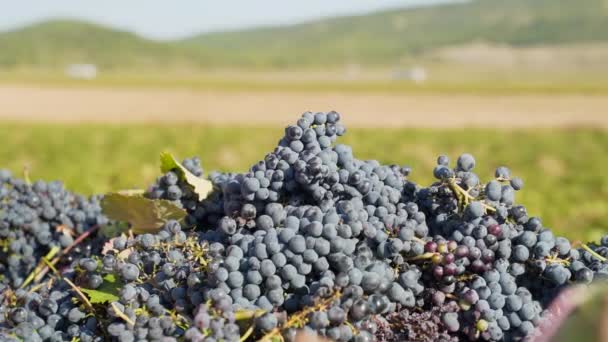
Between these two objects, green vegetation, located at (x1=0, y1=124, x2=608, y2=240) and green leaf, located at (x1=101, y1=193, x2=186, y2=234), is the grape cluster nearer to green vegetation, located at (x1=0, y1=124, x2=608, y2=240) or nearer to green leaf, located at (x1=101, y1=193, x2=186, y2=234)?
green leaf, located at (x1=101, y1=193, x2=186, y2=234)

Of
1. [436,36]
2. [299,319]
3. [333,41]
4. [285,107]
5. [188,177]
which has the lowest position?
[285,107]

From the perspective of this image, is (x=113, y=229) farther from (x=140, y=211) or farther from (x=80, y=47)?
(x=80, y=47)

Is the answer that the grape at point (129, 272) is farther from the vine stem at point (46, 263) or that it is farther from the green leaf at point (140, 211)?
the vine stem at point (46, 263)

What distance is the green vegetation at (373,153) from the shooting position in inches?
363

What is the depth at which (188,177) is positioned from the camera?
59.5 inches

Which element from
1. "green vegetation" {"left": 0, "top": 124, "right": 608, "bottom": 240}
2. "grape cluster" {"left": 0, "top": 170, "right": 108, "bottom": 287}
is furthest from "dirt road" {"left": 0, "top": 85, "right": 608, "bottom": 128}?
"grape cluster" {"left": 0, "top": 170, "right": 108, "bottom": 287}

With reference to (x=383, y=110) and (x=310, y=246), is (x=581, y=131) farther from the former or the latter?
(x=310, y=246)

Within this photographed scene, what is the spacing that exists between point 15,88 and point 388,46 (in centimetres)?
14744

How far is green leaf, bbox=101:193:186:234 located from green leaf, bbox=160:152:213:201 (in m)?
0.06

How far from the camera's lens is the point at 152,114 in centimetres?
2811

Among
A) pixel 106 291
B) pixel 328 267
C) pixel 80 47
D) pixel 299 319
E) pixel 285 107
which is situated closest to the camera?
pixel 299 319

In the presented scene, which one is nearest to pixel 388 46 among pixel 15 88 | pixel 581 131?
pixel 15 88

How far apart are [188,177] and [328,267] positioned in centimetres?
50

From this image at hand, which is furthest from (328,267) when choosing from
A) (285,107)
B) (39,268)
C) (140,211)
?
(285,107)
